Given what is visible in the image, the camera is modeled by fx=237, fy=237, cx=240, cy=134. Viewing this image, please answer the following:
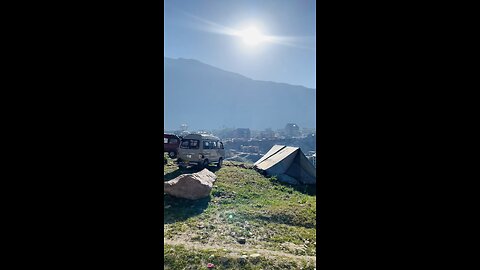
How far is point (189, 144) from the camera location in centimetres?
1196

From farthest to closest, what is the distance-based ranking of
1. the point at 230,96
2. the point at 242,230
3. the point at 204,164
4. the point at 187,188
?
the point at 230,96, the point at 204,164, the point at 187,188, the point at 242,230

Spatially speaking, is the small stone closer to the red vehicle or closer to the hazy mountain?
the red vehicle

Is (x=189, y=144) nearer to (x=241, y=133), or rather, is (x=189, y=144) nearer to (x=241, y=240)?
(x=241, y=240)

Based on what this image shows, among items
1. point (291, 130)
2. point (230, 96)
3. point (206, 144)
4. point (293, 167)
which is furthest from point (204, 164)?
point (230, 96)

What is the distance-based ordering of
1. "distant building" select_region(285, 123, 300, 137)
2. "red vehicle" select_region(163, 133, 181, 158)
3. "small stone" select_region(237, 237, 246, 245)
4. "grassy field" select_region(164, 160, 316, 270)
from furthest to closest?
"distant building" select_region(285, 123, 300, 137)
"red vehicle" select_region(163, 133, 181, 158)
"small stone" select_region(237, 237, 246, 245)
"grassy field" select_region(164, 160, 316, 270)

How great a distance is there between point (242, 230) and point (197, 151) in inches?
271

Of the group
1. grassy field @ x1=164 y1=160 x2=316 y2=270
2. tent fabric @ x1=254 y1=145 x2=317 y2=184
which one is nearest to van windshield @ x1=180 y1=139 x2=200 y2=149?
grassy field @ x1=164 y1=160 x2=316 y2=270

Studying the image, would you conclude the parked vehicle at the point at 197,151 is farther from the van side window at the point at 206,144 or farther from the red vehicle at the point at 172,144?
the red vehicle at the point at 172,144

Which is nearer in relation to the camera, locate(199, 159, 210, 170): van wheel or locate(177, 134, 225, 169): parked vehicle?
locate(177, 134, 225, 169): parked vehicle

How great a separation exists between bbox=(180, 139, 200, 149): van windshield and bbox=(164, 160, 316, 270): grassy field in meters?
3.39

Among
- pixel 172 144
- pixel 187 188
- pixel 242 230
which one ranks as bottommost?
pixel 242 230

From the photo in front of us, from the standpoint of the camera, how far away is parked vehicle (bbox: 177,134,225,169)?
11758 millimetres

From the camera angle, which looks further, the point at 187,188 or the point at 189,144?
the point at 189,144
